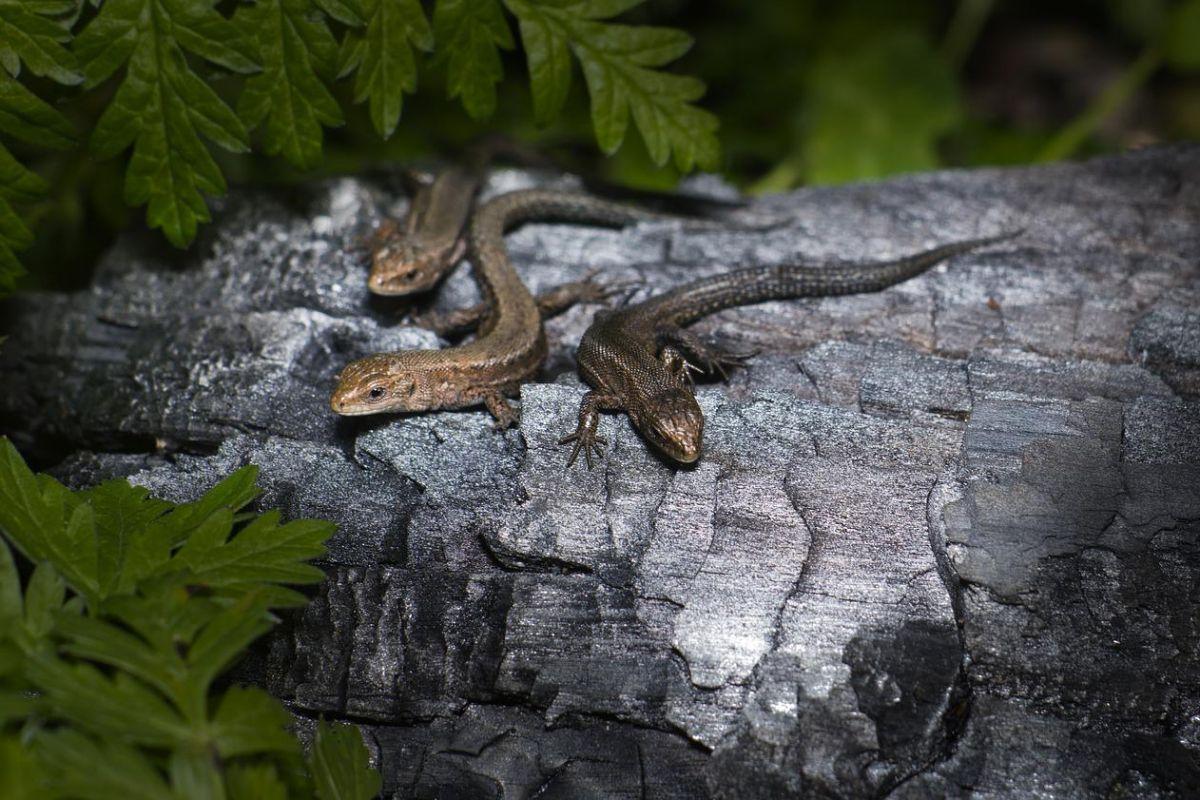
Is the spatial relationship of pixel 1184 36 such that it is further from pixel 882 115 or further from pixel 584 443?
pixel 584 443

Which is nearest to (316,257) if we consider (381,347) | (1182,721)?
(381,347)

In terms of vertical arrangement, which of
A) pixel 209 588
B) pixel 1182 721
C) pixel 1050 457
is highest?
pixel 1050 457

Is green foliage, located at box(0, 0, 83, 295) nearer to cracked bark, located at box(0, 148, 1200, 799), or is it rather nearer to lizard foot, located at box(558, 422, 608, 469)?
cracked bark, located at box(0, 148, 1200, 799)

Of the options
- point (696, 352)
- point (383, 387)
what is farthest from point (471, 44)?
point (696, 352)

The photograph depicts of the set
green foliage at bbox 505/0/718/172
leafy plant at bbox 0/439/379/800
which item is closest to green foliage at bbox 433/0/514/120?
green foliage at bbox 505/0/718/172

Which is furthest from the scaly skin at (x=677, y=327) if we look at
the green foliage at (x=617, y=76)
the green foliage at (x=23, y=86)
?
the green foliage at (x=23, y=86)

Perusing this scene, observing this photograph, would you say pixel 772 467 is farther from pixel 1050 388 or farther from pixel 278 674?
pixel 278 674
